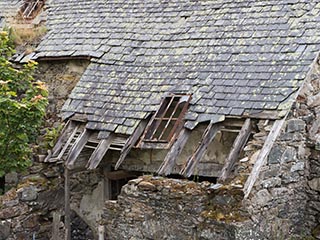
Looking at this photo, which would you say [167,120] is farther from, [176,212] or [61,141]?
[61,141]

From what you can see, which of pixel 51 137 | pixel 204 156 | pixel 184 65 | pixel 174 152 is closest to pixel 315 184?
pixel 204 156

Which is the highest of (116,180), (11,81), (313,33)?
(313,33)

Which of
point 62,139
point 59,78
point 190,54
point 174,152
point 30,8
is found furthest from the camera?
point 30,8

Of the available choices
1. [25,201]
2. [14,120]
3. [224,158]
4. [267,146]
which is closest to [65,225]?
[25,201]

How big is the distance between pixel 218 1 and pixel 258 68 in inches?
97.2

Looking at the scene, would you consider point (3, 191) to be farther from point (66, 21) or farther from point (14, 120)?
point (66, 21)

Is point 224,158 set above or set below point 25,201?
above

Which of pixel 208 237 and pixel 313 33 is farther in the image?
pixel 313 33

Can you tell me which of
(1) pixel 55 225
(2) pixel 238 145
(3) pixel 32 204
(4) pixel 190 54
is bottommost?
(1) pixel 55 225

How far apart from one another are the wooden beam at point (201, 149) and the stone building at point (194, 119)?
0.06ft

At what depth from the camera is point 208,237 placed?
8867 mm

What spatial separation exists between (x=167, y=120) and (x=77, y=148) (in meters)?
1.73

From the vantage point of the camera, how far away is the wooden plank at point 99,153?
35.4 ft

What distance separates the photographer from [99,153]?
10.8 meters
